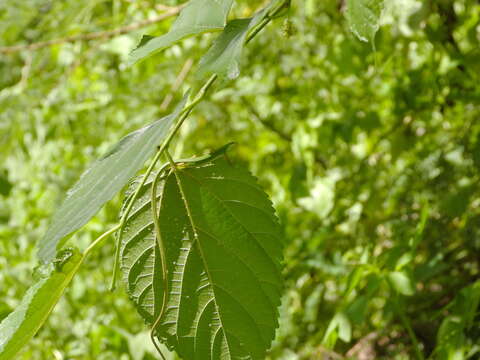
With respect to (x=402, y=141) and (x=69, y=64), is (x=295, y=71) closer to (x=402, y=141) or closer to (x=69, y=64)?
(x=402, y=141)

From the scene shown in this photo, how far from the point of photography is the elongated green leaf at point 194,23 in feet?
1.64

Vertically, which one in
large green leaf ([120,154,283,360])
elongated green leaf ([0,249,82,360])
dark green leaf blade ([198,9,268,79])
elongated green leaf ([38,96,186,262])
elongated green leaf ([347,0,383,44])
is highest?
dark green leaf blade ([198,9,268,79])

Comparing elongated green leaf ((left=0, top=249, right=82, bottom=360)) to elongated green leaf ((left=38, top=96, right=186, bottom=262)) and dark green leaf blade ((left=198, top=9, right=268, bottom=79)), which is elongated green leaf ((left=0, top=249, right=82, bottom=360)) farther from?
dark green leaf blade ((left=198, top=9, right=268, bottom=79))

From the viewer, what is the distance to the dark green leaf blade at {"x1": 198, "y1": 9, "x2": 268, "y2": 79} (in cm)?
46

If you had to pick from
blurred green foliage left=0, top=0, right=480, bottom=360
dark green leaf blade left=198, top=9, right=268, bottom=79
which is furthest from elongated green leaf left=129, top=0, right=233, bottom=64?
blurred green foliage left=0, top=0, right=480, bottom=360

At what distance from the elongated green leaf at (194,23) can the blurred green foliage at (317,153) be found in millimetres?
532

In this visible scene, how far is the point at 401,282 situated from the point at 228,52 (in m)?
0.58

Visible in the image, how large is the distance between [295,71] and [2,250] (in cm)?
116

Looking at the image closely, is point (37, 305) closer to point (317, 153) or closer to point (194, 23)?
point (194, 23)

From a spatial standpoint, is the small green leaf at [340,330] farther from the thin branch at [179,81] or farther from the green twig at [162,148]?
the thin branch at [179,81]

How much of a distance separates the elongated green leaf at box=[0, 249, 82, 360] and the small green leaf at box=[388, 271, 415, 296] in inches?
21.2

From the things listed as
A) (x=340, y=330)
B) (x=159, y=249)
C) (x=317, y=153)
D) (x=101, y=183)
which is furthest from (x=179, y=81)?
(x=101, y=183)

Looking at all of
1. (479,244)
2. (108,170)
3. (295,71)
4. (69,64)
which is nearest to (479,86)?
(479,244)

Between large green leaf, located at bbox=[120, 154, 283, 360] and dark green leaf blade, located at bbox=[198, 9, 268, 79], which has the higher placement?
dark green leaf blade, located at bbox=[198, 9, 268, 79]
